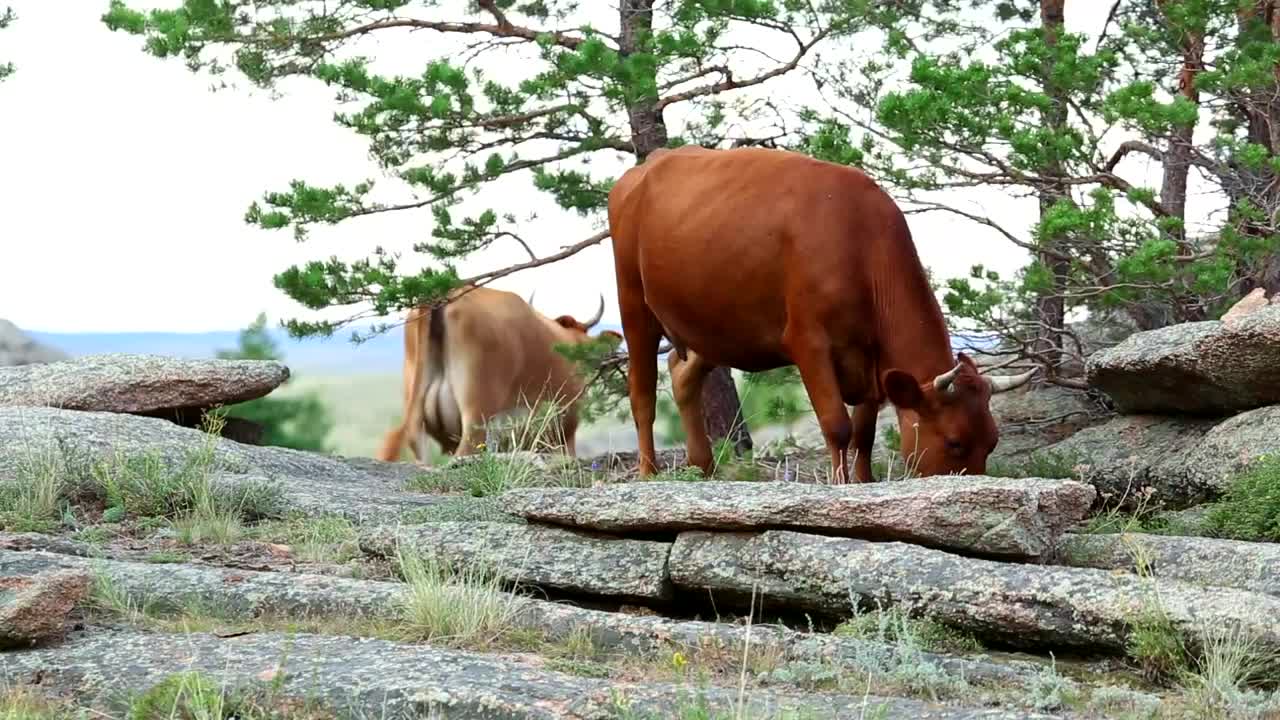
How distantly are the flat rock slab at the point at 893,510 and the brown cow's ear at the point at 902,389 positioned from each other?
175cm

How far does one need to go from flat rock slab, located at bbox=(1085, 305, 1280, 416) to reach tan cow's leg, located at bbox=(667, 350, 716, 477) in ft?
9.08

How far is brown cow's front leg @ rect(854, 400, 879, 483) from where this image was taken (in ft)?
34.0

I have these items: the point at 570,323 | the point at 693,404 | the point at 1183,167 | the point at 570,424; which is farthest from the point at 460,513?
the point at 570,323

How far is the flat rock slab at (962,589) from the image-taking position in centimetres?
632

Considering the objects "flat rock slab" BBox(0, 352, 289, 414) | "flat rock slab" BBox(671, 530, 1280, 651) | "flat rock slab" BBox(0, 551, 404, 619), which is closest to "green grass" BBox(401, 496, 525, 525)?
"flat rock slab" BBox(0, 551, 404, 619)

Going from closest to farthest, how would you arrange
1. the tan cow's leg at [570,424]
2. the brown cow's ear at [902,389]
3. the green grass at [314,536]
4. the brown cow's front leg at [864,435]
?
1. the green grass at [314,536]
2. the brown cow's ear at [902,389]
3. the brown cow's front leg at [864,435]
4. the tan cow's leg at [570,424]

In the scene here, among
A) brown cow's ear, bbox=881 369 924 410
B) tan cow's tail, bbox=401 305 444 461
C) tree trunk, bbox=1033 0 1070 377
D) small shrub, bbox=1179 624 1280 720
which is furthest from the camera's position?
tan cow's tail, bbox=401 305 444 461

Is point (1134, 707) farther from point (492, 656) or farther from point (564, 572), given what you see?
point (564, 572)

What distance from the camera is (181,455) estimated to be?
34.4 ft

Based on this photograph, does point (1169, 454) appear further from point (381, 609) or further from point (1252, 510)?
point (381, 609)

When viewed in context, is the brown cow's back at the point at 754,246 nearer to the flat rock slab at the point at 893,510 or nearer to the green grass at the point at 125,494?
the flat rock slab at the point at 893,510

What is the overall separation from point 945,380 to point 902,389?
0.24 m

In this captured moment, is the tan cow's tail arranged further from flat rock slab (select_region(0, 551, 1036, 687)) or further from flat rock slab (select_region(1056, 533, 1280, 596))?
flat rock slab (select_region(1056, 533, 1280, 596))

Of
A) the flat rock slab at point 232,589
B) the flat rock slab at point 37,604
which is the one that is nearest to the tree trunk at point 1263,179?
the flat rock slab at point 232,589
